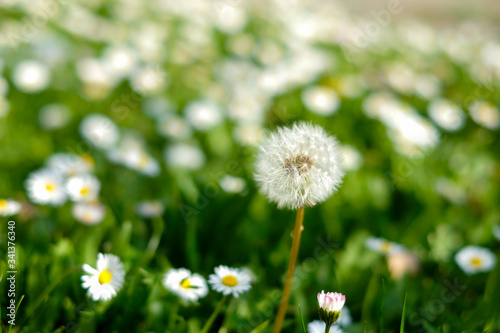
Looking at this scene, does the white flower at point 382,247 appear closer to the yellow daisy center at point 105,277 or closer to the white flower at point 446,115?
the yellow daisy center at point 105,277

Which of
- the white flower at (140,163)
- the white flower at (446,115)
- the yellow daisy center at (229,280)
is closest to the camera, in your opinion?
→ the yellow daisy center at (229,280)

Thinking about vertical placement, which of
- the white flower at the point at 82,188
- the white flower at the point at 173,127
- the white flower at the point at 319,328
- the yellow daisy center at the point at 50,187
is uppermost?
the white flower at the point at 173,127

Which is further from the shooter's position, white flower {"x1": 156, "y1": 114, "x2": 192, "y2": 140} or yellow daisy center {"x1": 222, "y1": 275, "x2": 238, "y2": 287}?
white flower {"x1": 156, "y1": 114, "x2": 192, "y2": 140}

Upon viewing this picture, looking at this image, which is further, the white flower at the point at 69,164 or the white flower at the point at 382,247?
the white flower at the point at 69,164

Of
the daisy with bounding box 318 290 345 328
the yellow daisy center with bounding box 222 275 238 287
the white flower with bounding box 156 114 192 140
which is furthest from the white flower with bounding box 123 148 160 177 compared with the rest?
the daisy with bounding box 318 290 345 328

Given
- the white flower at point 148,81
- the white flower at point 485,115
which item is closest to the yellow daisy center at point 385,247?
the white flower at point 485,115

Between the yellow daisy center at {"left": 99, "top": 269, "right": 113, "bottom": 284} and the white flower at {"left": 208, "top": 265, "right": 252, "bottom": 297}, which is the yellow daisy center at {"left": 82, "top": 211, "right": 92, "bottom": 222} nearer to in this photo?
the yellow daisy center at {"left": 99, "top": 269, "right": 113, "bottom": 284}

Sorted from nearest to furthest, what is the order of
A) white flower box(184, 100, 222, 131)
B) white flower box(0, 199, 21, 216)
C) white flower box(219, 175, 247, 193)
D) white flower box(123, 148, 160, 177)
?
white flower box(0, 199, 21, 216)
white flower box(219, 175, 247, 193)
white flower box(123, 148, 160, 177)
white flower box(184, 100, 222, 131)
